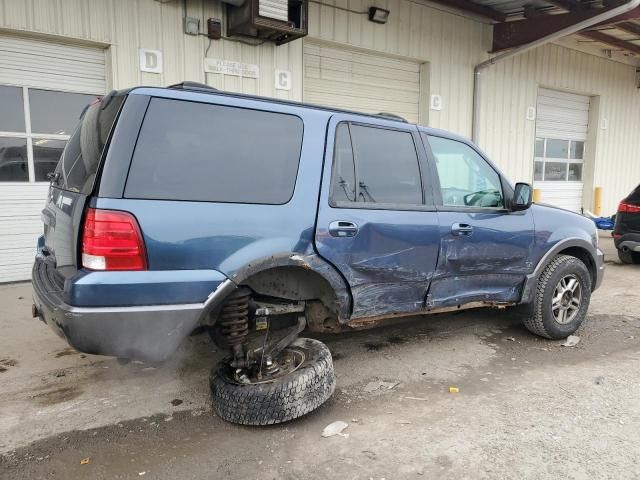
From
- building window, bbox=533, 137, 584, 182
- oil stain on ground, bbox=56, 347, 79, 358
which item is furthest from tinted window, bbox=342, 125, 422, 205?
building window, bbox=533, 137, 584, 182

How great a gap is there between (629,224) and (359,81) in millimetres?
5182

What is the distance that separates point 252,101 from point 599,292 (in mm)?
5768

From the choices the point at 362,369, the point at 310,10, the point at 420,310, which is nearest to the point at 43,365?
the point at 362,369

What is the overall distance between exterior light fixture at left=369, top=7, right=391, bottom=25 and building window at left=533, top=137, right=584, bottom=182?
18.8 feet

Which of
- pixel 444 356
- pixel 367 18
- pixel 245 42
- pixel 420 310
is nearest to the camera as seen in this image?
pixel 420 310

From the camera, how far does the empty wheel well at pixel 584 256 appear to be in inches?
185

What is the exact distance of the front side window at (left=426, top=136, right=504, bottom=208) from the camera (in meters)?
3.91

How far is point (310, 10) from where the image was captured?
805cm

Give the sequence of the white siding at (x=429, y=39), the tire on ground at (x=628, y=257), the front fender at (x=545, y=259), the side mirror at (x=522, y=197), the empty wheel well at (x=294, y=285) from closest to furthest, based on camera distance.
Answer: the empty wheel well at (x=294, y=285) → the side mirror at (x=522, y=197) → the front fender at (x=545, y=259) → the white siding at (x=429, y=39) → the tire on ground at (x=628, y=257)

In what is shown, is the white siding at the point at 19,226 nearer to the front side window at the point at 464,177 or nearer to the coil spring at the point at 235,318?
the coil spring at the point at 235,318

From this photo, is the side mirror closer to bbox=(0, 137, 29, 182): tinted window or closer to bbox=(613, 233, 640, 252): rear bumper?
bbox=(613, 233, 640, 252): rear bumper

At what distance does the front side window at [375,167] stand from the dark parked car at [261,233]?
12 millimetres

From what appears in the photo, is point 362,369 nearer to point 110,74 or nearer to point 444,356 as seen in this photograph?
point 444,356

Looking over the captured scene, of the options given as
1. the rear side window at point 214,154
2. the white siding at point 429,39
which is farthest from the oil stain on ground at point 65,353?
the white siding at point 429,39
